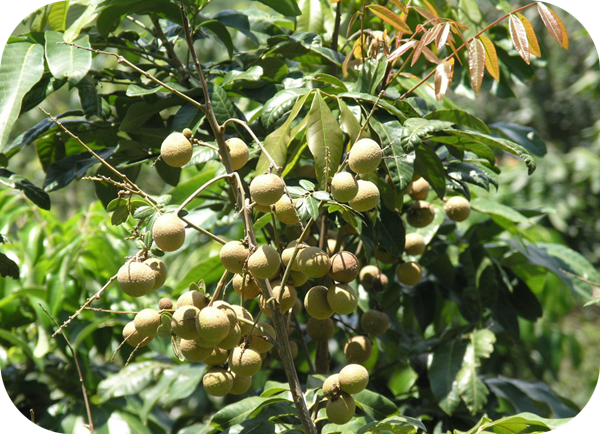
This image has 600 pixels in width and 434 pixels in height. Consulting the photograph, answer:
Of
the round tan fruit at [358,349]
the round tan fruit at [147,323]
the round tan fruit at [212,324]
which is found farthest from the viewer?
the round tan fruit at [358,349]

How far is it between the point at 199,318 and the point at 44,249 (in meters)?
1.21

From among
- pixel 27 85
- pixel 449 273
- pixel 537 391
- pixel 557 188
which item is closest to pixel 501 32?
pixel 449 273

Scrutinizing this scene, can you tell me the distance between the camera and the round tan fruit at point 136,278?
74cm

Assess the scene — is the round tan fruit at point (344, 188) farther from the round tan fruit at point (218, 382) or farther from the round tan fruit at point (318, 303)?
the round tan fruit at point (218, 382)

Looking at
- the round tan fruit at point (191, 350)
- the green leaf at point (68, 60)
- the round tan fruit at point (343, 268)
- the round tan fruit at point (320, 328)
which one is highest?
the green leaf at point (68, 60)

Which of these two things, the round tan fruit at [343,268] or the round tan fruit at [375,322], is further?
the round tan fruit at [375,322]

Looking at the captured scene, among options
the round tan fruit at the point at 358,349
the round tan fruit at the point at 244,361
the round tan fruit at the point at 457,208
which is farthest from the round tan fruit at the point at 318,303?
the round tan fruit at the point at 457,208

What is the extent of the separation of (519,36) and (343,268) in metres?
0.47

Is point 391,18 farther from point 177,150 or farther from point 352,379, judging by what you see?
point 352,379

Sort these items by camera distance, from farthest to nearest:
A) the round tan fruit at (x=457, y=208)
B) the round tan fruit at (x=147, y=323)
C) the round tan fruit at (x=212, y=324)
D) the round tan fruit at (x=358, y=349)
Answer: the round tan fruit at (x=457, y=208) → the round tan fruit at (x=358, y=349) → the round tan fruit at (x=147, y=323) → the round tan fruit at (x=212, y=324)

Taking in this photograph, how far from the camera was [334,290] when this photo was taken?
841 mm

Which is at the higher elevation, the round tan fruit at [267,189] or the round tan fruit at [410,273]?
the round tan fruit at [267,189]

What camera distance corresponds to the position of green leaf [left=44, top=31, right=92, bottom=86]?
3.13 ft

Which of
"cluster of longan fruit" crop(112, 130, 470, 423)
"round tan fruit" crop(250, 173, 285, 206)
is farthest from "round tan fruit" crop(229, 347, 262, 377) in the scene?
"round tan fruit" crop(250, 173, 285, 206)
